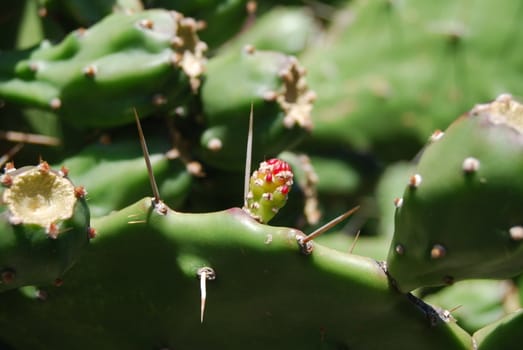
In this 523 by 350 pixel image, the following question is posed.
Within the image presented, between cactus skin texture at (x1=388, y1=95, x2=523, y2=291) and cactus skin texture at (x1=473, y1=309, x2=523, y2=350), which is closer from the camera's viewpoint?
cactus skin texture at (x1=388, y1=95, x2=523, y2=291)

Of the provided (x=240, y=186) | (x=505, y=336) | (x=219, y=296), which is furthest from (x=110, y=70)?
(x=505, y=336)

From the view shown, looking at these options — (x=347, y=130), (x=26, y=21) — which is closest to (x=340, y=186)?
(x=347, y=130)

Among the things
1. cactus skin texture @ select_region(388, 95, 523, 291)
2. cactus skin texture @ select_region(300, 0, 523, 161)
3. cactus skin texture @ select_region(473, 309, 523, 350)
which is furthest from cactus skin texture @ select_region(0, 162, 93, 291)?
cactus skin texture @ select_region(300, 0, 523, 161)

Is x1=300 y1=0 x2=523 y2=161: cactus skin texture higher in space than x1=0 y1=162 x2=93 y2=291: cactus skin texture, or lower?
lower

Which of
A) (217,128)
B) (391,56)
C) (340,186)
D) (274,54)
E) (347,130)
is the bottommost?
(340,186)

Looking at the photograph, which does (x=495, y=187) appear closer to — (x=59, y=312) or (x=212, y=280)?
(x=212, y=280)

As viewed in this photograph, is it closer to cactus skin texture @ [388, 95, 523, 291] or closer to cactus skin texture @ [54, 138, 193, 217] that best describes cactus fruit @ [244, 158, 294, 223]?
cactus skin texture @ [388, 95, 523, 291]

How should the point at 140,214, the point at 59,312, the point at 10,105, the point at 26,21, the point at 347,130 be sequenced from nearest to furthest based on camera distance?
the point at 140,214
the point at 59,312
the point at 10,105
the point at 26,21
the point at 347,130

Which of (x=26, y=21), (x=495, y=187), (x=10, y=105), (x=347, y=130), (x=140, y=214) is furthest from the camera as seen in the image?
(x=347, y=130)
